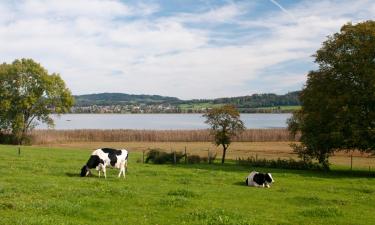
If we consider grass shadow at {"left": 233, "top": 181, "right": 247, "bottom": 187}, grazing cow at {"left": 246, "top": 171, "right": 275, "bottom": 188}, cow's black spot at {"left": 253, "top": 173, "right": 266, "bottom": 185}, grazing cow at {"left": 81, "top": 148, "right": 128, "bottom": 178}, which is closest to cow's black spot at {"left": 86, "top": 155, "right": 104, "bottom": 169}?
grazing cow at {"left": 81, "top": 148, "right": 128, "bottom": 178}

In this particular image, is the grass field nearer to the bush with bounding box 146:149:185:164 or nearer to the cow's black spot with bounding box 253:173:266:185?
the cow's black spot with bounding box 253:173:266:185

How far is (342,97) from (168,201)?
23.1 meters

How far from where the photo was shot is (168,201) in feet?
59.2

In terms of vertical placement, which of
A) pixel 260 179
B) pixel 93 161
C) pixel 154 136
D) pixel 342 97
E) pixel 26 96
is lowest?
pixel 260 179

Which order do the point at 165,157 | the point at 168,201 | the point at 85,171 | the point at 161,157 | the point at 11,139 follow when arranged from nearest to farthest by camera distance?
the point at 168,201
the point at 85,171
the point at 161,157
the point at 165,157
the point at 11,139

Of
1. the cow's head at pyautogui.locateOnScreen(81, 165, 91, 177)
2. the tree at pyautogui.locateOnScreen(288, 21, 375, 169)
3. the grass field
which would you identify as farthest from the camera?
the tree at pyautogui.locateOnScreen(288, 21, 375, 169)

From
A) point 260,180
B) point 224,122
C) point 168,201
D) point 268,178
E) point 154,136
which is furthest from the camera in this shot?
point 154,136

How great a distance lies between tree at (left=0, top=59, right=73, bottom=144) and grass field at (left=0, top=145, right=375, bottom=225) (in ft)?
162

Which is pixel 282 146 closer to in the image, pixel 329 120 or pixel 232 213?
pixel 329 120

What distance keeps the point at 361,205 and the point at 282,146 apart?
54.7 m

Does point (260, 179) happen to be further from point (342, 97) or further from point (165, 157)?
point (165, 157)

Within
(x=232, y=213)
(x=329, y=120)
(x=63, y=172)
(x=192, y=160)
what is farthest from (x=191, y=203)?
(x=192, y=160)

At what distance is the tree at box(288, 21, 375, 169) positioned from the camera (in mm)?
36062

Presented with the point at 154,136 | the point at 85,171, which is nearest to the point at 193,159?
the point at 85,171
